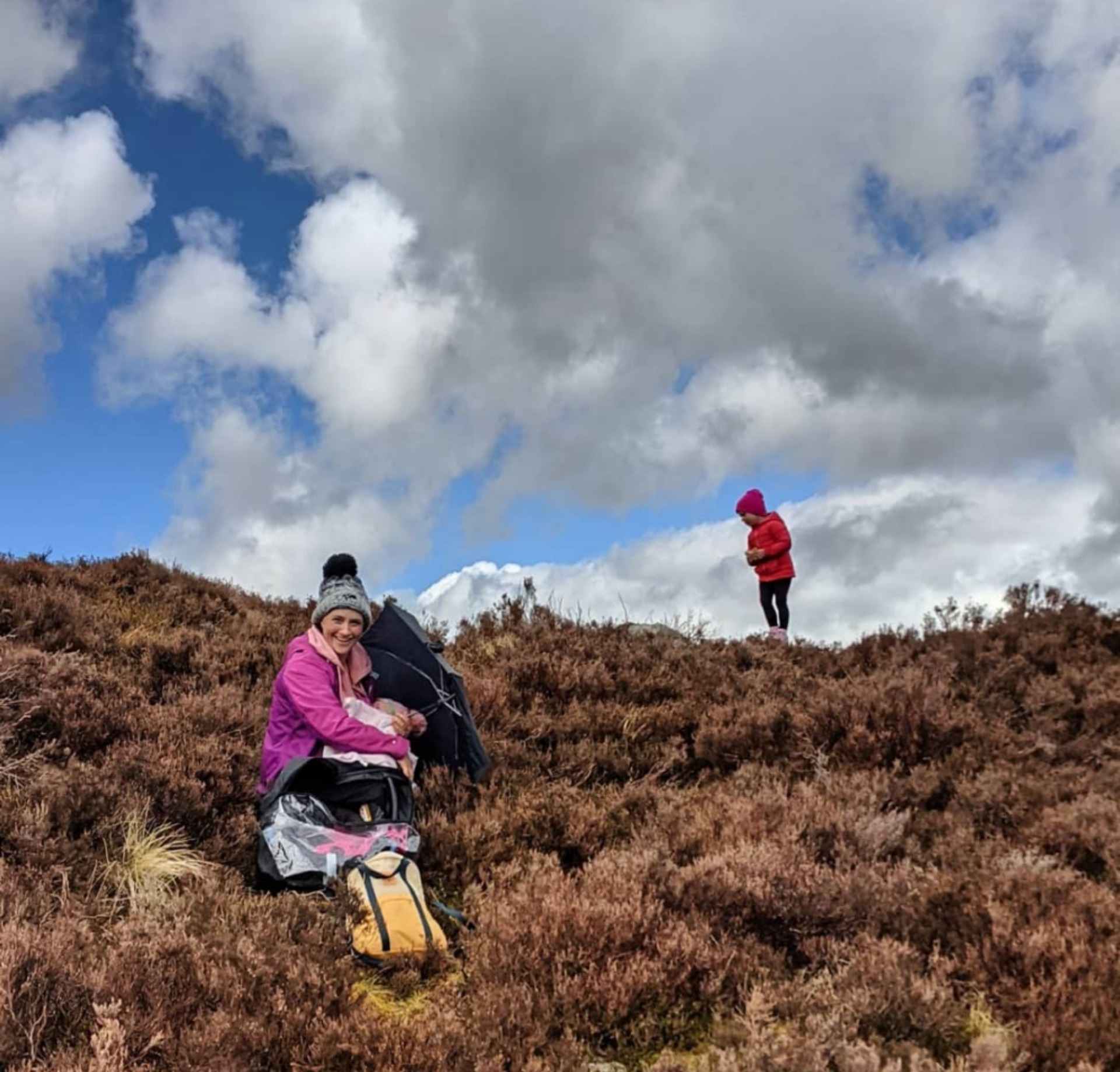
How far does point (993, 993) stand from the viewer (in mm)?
3545

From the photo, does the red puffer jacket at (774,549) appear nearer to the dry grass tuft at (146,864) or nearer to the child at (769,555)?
the child at (769,555)

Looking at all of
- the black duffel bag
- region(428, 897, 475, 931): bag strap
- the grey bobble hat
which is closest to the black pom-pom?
the grey bobble hat

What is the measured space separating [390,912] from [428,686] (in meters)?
1.91

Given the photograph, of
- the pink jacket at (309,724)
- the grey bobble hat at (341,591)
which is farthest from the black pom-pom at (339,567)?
the pink jacket at (309,724)

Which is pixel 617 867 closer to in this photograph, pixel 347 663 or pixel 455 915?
pixel 455 915

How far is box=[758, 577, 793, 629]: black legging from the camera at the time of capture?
1267 cm

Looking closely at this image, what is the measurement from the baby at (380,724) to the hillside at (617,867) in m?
0.40

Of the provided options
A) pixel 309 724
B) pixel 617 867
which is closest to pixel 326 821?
pixel 309 724

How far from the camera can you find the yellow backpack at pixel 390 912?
4.22m

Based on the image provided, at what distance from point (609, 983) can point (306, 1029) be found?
1143mm

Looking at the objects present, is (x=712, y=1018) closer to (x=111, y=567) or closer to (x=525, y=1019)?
(x=525, y=1019)

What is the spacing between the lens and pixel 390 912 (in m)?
4.36

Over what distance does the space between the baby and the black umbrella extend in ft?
0.47

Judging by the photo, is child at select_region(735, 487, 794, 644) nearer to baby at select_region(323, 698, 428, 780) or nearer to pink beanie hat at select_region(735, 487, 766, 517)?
pink beanie hat at select_region(735, 487, 766, 517)
